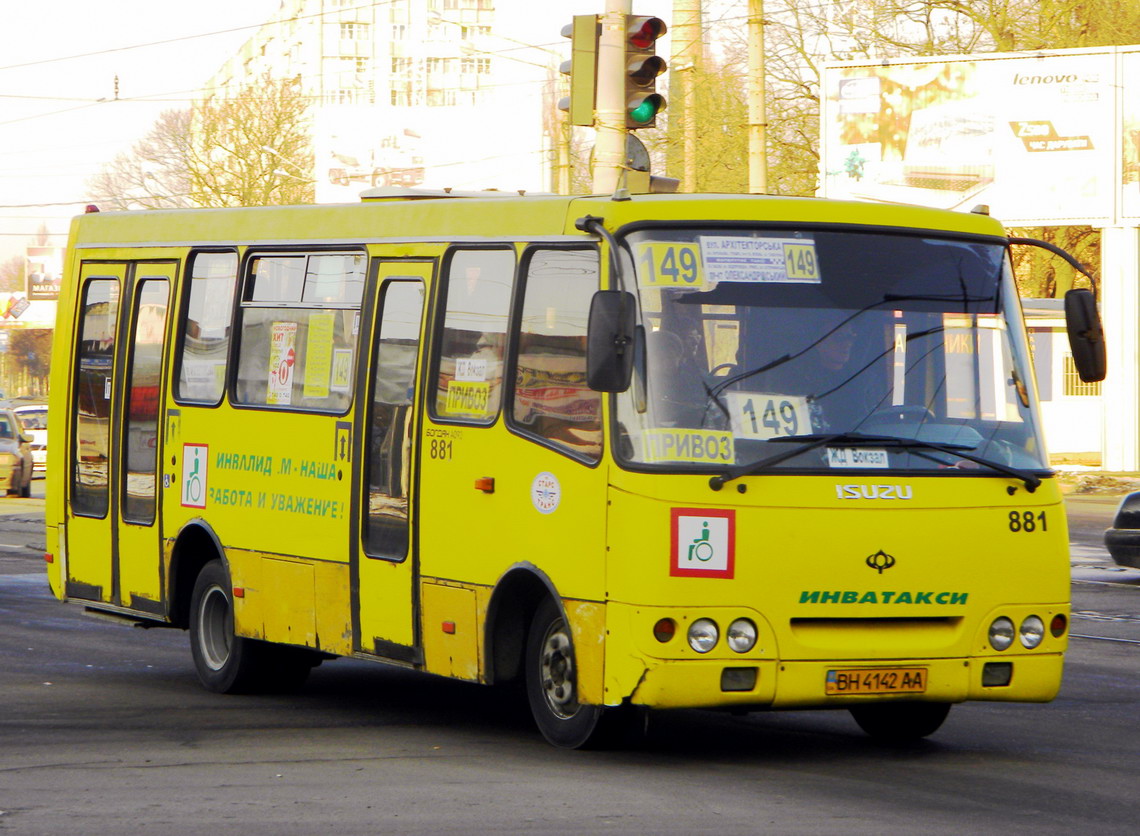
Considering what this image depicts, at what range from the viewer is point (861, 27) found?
1943 inches

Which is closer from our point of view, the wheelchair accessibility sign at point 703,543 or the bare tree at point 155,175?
the wheelchair accessibility sign at point 703,543

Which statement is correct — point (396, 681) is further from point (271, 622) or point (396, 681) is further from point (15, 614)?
point (15, 614)

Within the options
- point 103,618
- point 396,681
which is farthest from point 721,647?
point 103,618

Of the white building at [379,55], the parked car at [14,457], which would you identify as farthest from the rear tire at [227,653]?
the white building at [379,55]

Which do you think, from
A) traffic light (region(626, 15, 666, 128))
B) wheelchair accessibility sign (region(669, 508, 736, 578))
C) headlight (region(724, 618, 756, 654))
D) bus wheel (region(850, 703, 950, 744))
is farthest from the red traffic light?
headlight (region(724, 618, 756, 654))

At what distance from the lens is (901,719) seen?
9.59 meters

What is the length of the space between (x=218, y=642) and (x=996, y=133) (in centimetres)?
2931

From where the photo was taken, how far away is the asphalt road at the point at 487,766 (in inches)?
293

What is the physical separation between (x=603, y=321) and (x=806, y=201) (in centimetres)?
136

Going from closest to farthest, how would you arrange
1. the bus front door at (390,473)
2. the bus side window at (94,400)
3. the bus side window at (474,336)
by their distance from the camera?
the bus side window at (474,336), the bus front door at (390,473), the bus side window at (94,400)

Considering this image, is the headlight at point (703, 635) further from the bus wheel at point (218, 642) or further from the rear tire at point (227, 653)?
the bus wheel at point (218, 642)

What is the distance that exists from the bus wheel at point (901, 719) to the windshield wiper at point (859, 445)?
1.26 metres

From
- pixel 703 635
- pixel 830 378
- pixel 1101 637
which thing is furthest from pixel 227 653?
pixel 1101 637

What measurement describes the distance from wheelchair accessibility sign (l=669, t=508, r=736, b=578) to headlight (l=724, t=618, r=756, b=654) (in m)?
0.20
